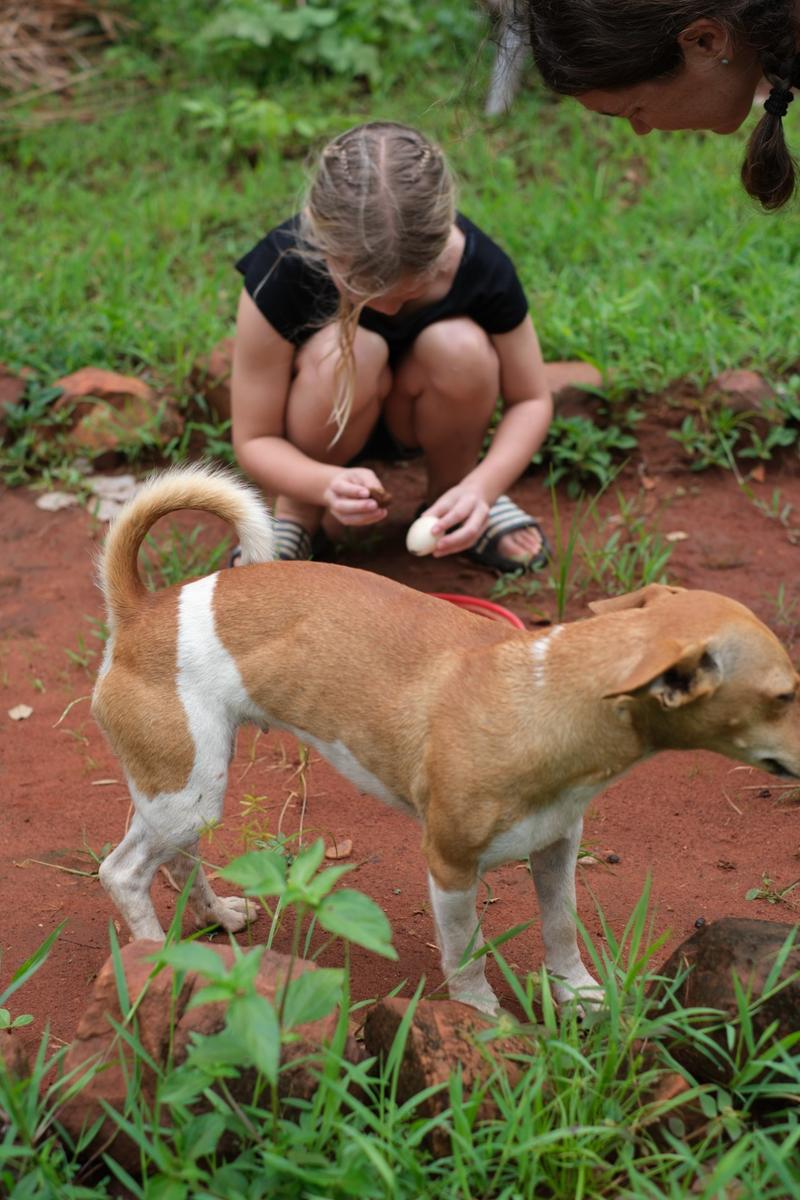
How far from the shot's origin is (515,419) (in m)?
4.48

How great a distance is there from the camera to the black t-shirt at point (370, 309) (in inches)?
163

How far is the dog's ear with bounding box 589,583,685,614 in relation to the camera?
258cm

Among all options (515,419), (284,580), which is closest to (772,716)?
(284,580)

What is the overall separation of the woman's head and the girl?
2.28ft

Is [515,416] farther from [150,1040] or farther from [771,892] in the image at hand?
[150,1040]

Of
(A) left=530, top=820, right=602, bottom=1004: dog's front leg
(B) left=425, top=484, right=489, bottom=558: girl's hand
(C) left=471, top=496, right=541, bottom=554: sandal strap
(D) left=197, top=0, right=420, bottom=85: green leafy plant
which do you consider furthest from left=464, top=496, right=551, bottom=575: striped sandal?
(D) left=197, top=0, right=420, bottom=85: green leafy plant

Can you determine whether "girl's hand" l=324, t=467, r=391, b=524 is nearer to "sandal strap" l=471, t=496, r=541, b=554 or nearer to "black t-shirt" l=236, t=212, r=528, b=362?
"black t-shirt" l=236, t=212, r=528, b=362

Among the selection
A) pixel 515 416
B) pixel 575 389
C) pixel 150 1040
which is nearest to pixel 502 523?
pixel 515 416

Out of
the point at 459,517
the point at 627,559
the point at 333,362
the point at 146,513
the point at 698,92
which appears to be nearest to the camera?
the point at 146,513

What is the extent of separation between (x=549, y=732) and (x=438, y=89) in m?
6.09

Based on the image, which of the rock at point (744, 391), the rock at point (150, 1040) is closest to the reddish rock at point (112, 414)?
the rock at point (744, 391)

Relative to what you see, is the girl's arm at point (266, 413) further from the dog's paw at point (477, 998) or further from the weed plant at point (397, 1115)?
the weed plant at point (397, 1115)

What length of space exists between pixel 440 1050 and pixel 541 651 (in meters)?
0.76

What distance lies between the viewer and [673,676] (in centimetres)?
233
